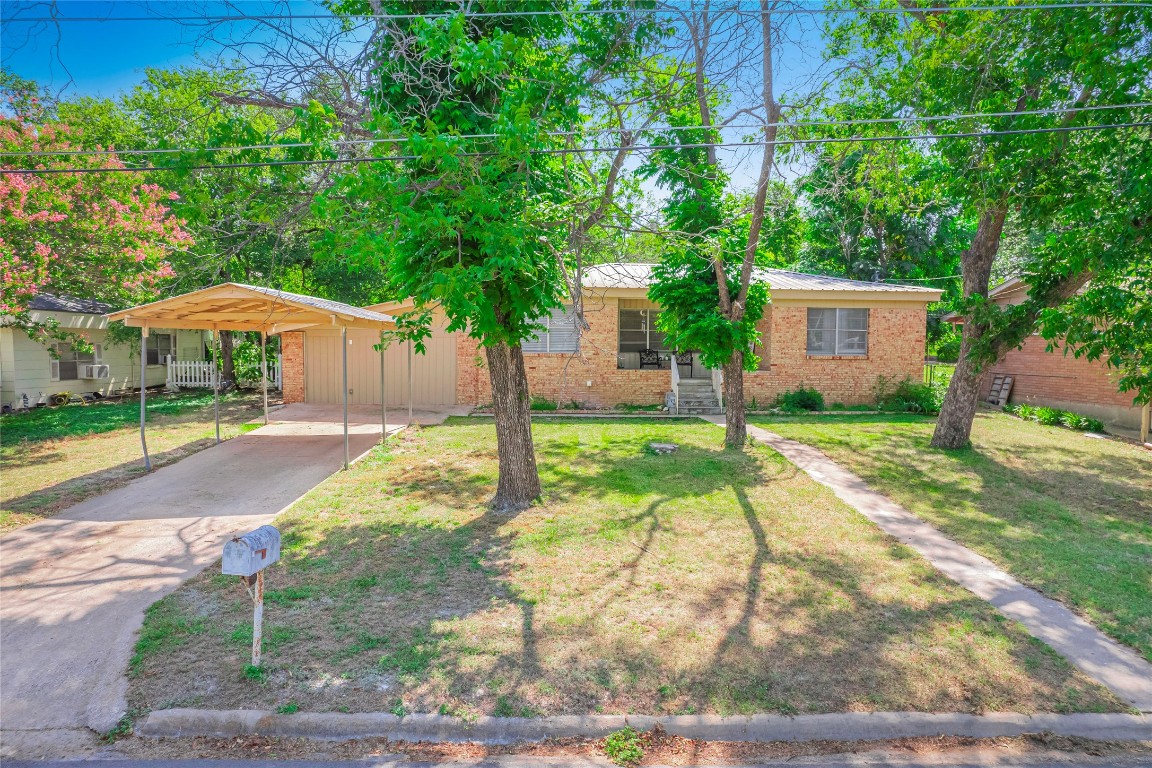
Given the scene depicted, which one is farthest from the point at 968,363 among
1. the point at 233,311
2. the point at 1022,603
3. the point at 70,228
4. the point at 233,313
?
the point at 70,228

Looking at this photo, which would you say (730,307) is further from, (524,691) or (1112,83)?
(524,691)

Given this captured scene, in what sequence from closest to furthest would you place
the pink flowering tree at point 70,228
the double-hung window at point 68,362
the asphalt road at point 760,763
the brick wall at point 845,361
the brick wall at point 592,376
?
the asphalt road at point 760,763, the pink flowering tree at point 70,228, the brick wall at point 592,376, the brick wall at point 845,361, the double-hung window at point 68,362

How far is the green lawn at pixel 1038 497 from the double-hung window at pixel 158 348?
787 inches

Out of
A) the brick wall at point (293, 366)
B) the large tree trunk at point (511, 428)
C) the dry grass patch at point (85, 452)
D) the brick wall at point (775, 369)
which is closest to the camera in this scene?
the large tree trunk at point (511, 428)

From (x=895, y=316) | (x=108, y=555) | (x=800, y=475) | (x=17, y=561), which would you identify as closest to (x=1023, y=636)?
(x=800, y=475)

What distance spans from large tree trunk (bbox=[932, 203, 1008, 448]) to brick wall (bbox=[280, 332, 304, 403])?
1568 cm

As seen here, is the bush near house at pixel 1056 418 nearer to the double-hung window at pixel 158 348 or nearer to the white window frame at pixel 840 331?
the white window frame at pixel 840 331

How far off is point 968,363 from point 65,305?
22.1 meters

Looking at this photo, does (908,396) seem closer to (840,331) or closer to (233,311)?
(840,331)

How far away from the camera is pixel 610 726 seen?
346cm

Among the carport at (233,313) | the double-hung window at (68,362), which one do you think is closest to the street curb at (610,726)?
the carport at (233,313)

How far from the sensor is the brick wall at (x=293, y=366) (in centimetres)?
1733

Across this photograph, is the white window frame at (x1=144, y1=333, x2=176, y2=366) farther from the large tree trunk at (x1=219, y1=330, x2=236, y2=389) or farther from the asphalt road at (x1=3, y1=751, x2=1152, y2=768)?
the asphalt road at (x1=3, y1=751, x2=1152, y2=768)

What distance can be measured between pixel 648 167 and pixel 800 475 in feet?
16.8
